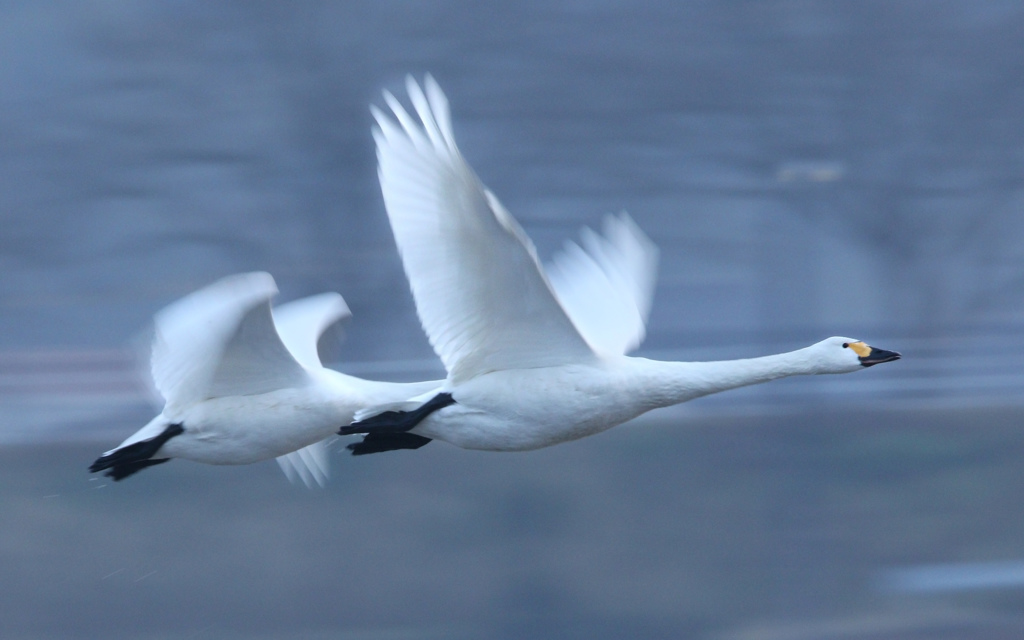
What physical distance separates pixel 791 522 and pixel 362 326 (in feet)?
11.0

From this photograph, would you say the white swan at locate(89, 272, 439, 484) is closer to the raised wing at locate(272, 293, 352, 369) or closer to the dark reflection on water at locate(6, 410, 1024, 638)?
the raised wing at locate(272, 293, 352, 369)

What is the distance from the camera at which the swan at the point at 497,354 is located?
13.3 feet

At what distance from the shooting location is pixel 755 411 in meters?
9.06

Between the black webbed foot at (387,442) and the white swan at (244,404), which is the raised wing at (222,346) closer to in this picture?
the white swan at (244,404)

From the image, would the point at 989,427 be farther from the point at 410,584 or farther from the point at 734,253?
the point at 410,584

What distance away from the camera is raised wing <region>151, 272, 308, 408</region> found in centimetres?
423

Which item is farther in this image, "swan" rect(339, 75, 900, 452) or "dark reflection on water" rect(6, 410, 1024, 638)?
"dark reflection on water" rect(6, 410, 1024, 638)

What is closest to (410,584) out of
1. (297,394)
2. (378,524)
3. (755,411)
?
(378,524)

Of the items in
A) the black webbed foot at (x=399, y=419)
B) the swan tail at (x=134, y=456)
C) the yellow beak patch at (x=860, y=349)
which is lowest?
the swan tail at (x=134, y=456)

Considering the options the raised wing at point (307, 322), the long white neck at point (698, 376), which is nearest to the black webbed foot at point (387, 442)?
the raised wing at point (307, 322)

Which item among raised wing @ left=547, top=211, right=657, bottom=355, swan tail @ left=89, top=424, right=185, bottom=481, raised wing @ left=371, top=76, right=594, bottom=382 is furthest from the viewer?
raised wing @ left=547, top=211, right=657, bottom=355

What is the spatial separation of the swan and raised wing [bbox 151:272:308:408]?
41 cm

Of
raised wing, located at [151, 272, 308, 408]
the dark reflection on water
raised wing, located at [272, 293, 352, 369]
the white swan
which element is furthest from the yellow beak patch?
the dark reflection on water

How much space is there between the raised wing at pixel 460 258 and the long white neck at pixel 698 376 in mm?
241
